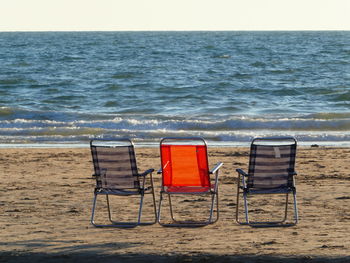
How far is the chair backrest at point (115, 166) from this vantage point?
5.99 meters

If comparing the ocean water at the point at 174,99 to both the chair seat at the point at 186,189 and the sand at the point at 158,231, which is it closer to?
the sand at the point at 158,231

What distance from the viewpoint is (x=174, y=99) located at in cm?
2117

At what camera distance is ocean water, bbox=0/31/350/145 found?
14867mm

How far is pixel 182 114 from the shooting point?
1781cm

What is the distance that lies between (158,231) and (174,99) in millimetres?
15252

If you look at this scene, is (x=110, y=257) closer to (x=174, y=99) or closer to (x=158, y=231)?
(x=158, y=231)

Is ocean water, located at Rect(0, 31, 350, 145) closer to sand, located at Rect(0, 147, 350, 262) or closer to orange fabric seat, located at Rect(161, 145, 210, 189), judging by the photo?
sand, located at Rect(0, 147, 350, 262)

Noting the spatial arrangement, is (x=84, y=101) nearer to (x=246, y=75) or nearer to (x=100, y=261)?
(x=246, y=75)

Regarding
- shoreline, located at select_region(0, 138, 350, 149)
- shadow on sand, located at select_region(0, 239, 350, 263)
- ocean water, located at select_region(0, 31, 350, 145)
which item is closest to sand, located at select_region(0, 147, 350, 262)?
shadow on sand, located at select_region(0, 239, 350, 263)

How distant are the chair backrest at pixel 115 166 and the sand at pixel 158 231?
1.36 feet

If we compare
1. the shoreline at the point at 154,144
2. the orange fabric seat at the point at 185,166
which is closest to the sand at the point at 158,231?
the orange fabric seat at the point at 185,166

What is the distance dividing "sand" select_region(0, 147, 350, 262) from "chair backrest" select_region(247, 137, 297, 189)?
0.41 meters

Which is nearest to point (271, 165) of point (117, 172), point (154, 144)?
point (117, 172)

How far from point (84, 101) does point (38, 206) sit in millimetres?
14065
